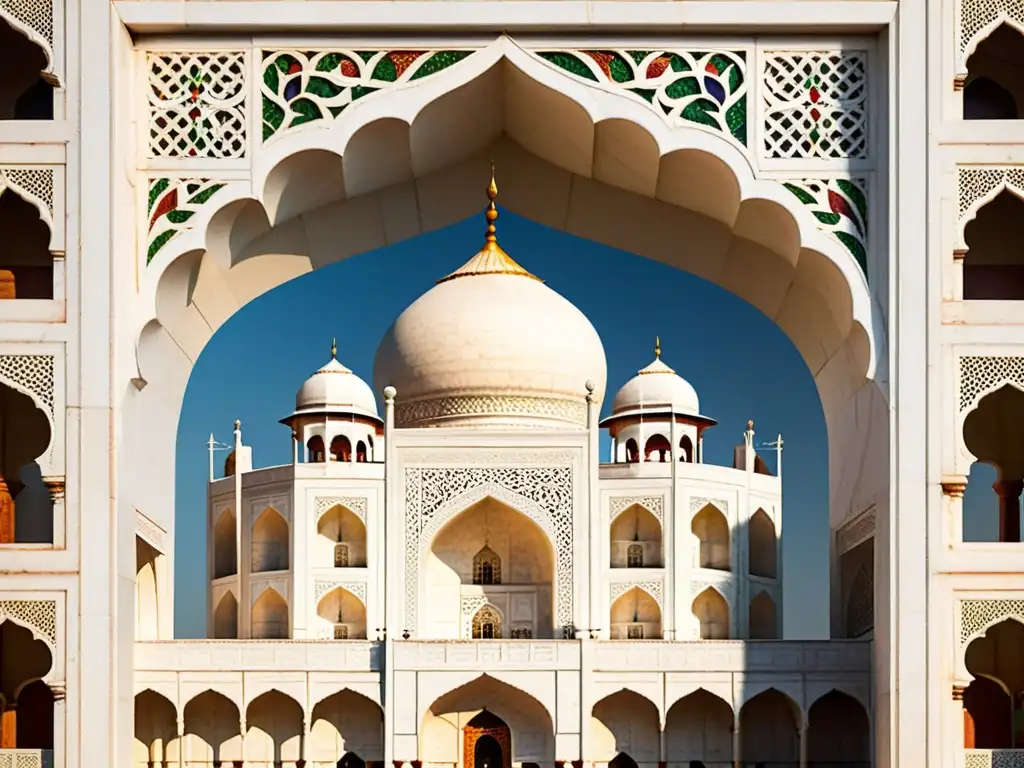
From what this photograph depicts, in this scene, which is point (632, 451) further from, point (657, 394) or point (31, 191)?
point (31, 191)

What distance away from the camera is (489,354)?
72.6ft

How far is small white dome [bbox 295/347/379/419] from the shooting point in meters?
28.5

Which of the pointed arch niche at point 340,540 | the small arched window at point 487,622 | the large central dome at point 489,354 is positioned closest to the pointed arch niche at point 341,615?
the pointed arch niche at point 340,540

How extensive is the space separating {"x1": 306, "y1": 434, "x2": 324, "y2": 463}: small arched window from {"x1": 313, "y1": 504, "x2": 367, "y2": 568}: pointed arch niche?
12.2 ft

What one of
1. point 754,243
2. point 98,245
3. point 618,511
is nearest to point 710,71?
point 754,243

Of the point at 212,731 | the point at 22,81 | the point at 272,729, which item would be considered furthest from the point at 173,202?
the point at 272,729

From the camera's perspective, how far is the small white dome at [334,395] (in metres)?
28.5

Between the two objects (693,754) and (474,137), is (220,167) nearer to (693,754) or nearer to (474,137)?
(474,137)

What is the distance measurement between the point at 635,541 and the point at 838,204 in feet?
41.5

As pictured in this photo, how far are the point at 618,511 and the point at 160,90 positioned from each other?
41.1 feet

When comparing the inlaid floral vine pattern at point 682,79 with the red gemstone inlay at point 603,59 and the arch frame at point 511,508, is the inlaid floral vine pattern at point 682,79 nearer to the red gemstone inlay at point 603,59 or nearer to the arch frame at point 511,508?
the red gemstone inlay at point 603,59

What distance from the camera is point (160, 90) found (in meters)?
12.4

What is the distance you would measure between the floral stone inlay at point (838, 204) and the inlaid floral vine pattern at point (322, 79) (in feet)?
7.13

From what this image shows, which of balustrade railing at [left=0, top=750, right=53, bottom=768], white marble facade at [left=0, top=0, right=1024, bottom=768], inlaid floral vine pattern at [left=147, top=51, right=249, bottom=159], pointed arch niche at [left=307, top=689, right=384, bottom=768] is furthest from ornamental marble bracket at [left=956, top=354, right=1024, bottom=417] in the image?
pointed arch niche at [left=307, top=689, right=384, bottom=768]
